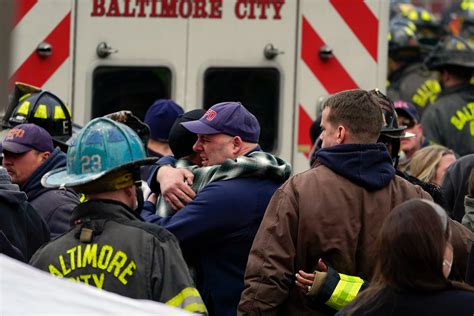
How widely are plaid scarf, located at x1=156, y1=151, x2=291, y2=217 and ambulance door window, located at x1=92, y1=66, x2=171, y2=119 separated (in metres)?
2.35

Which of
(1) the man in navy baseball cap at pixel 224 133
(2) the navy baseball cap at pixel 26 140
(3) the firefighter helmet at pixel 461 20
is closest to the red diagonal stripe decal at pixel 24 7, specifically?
(2) the navy baseball cap at pixel 26 140

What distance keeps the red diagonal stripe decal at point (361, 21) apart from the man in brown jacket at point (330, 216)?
2914 millimetres

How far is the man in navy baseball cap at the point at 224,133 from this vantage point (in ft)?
20.8

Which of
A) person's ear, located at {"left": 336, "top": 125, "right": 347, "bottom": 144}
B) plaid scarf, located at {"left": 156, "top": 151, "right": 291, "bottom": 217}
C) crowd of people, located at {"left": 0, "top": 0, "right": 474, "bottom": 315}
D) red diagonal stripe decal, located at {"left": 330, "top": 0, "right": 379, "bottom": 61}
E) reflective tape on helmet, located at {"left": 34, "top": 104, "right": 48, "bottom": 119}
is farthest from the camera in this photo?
red diagonal stripe decal, located at {"left": 330, "top": 0, "right": 379, "bottom": 61}

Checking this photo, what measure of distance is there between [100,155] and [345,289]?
4.02 ft

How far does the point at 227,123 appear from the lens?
6.32 metres

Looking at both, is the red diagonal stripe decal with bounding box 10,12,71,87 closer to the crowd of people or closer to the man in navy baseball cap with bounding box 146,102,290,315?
the crowd of people

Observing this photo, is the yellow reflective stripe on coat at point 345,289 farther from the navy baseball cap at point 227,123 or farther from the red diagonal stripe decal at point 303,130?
the red diagonal stripe decal at point 303,130

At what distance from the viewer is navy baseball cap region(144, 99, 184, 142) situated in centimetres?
827

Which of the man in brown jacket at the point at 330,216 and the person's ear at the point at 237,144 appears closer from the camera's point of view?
the man in brown jacket at the point at 330,216

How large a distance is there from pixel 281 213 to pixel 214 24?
3.08 metres

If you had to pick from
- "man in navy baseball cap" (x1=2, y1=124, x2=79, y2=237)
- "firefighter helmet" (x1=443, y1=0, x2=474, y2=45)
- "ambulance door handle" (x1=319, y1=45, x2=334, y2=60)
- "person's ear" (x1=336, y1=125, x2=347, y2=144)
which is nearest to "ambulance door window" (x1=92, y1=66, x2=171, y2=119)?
"ambulance door handle" (x1=319, y1=45, x2=334, y2=60)

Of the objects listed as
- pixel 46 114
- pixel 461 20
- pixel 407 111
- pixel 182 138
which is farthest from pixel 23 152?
pixel 461 20

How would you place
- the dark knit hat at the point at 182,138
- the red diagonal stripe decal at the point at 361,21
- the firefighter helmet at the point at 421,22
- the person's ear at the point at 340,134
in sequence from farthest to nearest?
the firefighter helmet at the point at 421,22 → the red diagonal stripe decal at the point at 361,21 → the dark knit hat at the point at 182,138 → the person's ear at the point at 340,134
